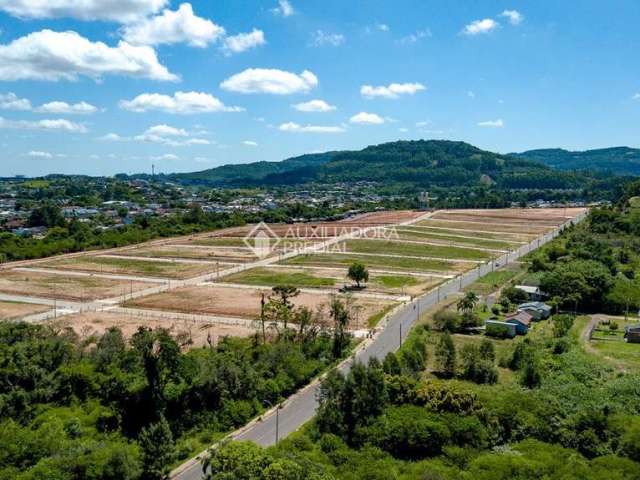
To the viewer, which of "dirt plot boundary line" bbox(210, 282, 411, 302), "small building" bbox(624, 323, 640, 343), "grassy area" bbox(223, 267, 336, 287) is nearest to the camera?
"small building" bbox(624, 323, 640, 343)

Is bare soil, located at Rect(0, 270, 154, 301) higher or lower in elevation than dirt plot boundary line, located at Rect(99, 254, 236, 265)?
lower

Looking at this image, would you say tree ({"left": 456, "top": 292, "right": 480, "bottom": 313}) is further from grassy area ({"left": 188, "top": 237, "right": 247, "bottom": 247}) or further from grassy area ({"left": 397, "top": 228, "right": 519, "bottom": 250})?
grassy area ({"left": 188, "top": 237, "right": 247, "bottom": 247})

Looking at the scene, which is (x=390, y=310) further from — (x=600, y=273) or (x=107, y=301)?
(x=107, y=301)

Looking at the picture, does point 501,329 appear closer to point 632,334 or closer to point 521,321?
point 521,321

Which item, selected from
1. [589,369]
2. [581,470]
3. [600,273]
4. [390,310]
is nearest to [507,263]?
[600,273]

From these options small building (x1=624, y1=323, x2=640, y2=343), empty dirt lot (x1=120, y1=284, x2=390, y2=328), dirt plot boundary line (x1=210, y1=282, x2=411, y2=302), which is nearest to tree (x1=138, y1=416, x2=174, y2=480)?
empty dirt lot (x1=120, y1=284, x2=390, y2=328)

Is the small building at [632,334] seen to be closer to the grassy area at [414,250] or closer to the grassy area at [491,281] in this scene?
the grassy area at [491,281]
